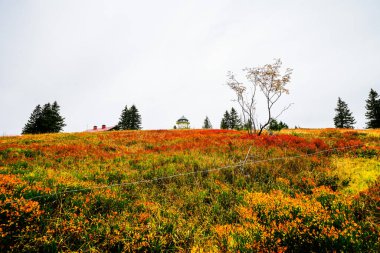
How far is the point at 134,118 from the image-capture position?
5703cm

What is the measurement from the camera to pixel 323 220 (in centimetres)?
371

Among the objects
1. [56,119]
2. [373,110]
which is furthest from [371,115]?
[56,119]

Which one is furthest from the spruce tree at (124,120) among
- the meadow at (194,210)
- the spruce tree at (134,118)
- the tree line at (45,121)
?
the meadow at (194,210)

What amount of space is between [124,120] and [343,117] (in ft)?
189

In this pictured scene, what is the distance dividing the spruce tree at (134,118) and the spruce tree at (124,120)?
0.86 m

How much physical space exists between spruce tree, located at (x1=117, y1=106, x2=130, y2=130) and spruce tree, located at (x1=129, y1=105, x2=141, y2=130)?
2.81 ft

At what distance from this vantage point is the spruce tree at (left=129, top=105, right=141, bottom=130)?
56562 mm

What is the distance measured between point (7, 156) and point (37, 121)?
4476 centimetres

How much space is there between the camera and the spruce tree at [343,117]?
158 ft

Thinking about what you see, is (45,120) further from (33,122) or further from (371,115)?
(371,115)

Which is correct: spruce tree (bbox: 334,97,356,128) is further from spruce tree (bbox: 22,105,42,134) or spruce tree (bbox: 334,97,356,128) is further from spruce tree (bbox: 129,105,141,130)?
spruce tree (bbox: 22,105,42,134)

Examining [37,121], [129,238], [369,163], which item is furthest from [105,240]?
[37,121]

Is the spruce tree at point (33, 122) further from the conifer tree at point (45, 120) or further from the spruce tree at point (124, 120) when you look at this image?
the spruce tree at point (124, 120)

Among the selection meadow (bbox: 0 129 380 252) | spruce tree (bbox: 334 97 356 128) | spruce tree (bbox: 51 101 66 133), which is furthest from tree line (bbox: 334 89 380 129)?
spruce tree (bbox: 51 101 66 133)
